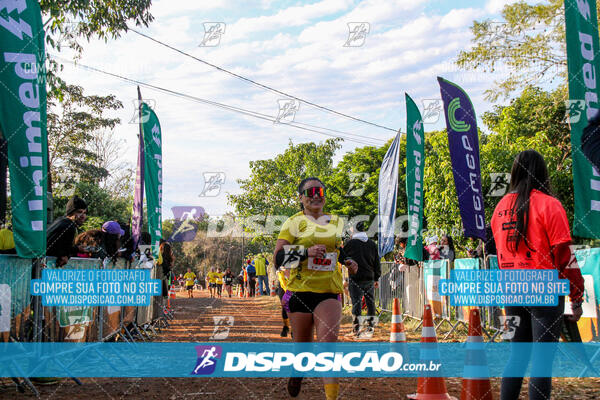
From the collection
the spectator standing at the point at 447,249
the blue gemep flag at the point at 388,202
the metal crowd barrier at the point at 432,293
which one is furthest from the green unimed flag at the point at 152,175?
the spectator standing at the point at 447,249

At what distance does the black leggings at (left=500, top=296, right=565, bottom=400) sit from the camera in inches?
140

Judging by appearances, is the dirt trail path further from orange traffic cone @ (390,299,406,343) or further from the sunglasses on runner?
the sunglasses on runner

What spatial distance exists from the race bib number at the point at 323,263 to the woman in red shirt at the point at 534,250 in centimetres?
136

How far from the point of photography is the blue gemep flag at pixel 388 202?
491 inches

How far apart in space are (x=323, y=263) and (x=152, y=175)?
25.3ft

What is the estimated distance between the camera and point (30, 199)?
18.6ft

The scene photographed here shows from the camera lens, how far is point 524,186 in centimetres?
402

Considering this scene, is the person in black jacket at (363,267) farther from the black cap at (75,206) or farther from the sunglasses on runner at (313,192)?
the sunglasses on runner at (313,192)

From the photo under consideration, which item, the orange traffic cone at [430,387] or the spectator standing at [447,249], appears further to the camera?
the spectator standing at [447,249]

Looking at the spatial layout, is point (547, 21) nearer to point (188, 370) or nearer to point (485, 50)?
point (485, 50)

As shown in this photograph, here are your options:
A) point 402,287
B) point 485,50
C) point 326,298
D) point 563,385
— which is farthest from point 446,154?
point 326,298

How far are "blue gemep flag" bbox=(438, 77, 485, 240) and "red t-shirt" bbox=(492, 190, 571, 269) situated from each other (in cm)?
470

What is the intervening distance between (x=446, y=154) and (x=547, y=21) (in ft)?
23.5

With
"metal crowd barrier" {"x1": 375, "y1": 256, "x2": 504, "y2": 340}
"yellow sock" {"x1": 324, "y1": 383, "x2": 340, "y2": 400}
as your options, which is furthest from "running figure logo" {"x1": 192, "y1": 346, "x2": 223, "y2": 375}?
"metal crowd barrier" {"x1": 375, "y1": 256, "x2": 504, "y2": 340}
